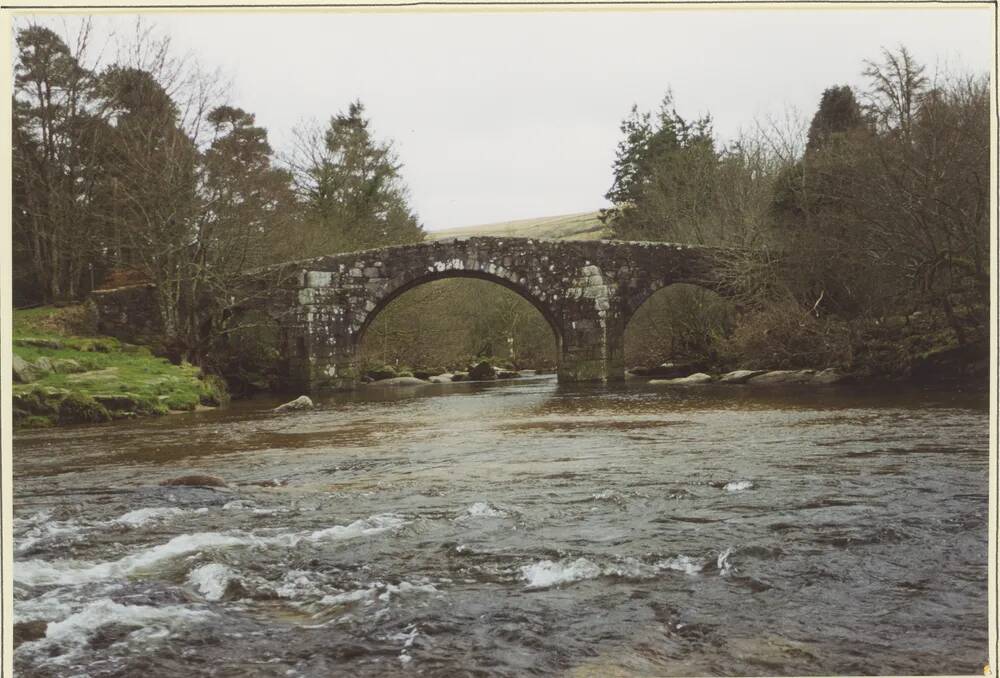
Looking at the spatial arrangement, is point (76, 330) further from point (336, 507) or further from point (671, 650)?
point (671, 650)

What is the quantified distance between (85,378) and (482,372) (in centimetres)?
1540

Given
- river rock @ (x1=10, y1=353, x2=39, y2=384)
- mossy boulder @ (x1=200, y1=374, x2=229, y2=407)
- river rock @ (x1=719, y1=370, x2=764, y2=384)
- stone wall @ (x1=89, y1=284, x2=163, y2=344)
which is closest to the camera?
river rock @ (x1=10, y1=353, x2=39, y2=384)

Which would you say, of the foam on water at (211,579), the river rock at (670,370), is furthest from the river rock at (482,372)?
the foam on water at (211,579)

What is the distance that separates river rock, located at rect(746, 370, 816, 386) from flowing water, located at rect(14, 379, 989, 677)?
8.17m

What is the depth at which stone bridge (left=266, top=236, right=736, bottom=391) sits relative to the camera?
20078mm

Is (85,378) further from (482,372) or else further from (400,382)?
(482,372)

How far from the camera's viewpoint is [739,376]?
1783cm

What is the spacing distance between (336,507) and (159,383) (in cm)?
864

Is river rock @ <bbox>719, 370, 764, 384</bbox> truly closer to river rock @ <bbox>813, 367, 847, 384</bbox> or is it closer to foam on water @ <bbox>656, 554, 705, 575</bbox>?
river rock @ <bbox>813, 367, 847, 384</bbox>

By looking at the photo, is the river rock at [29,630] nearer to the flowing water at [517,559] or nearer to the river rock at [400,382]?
the flowing water at [517,559]

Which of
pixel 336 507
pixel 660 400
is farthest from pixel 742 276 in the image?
pixel 336 507

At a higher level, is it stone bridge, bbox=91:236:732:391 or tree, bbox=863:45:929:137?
tree, bbox=863:45:929:137

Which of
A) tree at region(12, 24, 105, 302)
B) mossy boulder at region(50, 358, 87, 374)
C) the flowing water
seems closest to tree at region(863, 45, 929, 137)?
the flowing water

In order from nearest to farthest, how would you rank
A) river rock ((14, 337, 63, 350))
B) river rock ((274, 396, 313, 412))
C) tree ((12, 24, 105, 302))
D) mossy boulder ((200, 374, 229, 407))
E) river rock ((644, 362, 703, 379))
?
tree ((12, 24, 105, 302)), river rock ((14, 337, 63, 350)), river rock ((274, 396, 313, 412)), mossy boulder ((200, 374, 229, 407)), river rock ((644, 362, 703, 379))
